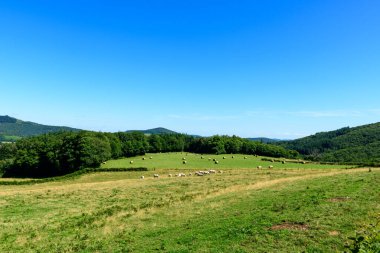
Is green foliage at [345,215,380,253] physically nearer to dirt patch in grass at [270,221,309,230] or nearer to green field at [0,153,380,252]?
green field at [0,153,380,252]

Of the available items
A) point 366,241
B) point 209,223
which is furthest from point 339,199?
point 366,241

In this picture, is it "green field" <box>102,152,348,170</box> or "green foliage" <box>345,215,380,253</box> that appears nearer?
"green foliage" <box>345,215,380,253</box>

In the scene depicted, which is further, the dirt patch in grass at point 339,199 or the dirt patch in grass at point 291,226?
the dirt patch in grass at point 339,199

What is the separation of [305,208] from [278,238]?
653 centimetres

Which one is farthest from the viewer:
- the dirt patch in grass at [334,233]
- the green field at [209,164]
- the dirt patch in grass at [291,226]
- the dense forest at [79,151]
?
the dense forest at [79,151]

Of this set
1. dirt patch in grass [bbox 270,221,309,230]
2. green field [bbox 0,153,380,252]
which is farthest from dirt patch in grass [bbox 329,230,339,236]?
dirt patch in grass [bbox 270,221,309,230]

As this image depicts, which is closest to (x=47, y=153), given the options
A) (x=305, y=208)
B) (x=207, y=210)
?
(x=207, y=210)

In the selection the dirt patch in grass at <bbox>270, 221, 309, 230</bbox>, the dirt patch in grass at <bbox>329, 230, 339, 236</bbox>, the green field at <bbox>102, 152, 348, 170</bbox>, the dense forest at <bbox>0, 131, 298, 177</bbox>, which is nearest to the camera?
the dirt patch in grass at <bbox>329, 230, 339, 236</bbox>

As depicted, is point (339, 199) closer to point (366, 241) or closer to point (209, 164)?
point (366, 241)

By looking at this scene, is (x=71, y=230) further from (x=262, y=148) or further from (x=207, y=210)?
(x=262, y=148)

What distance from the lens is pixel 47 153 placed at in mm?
99812

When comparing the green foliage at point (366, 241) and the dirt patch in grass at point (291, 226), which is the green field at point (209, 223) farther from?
the green foliage at point (366, 241)

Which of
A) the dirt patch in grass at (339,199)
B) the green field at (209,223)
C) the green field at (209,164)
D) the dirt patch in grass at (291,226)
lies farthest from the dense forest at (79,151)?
the dirt patch in grass at (291,226)

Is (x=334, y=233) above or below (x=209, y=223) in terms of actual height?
above
